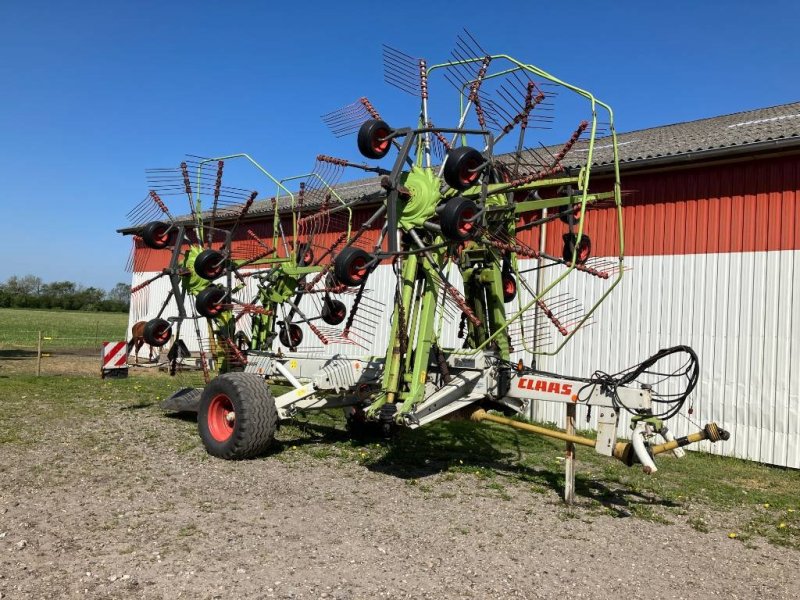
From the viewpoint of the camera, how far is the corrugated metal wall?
1079cm

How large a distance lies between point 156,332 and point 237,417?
2719 mm

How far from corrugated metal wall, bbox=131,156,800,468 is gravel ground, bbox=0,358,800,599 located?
4.73 m

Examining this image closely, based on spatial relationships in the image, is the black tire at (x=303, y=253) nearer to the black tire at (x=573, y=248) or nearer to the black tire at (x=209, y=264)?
the black tire at (x=209, y=264)

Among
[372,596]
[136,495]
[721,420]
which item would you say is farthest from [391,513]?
[721,420]

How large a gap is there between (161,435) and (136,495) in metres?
3.29

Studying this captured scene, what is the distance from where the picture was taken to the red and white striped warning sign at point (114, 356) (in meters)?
17.5

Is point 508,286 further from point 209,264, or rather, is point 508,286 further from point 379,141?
point 209,264

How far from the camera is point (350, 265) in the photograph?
713cm

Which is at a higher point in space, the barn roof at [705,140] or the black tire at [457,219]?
the barn roof at [705,140]

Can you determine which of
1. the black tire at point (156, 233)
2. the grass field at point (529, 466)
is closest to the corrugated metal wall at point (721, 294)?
the grass field at point (529, 466)

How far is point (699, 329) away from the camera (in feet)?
38.2

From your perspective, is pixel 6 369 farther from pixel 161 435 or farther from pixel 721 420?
pixel 721 420

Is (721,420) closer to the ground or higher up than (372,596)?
higher up

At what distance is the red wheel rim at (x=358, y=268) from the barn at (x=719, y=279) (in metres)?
2.63
